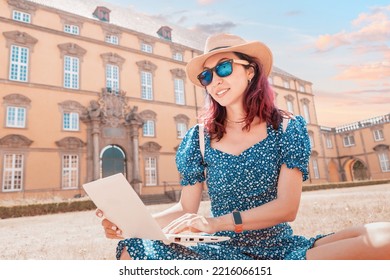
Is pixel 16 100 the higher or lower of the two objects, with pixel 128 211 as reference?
higher

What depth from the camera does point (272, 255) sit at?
5.22 ft

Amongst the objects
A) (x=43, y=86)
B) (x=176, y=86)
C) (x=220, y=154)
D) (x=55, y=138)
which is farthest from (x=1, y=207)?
(x=176, y=86)

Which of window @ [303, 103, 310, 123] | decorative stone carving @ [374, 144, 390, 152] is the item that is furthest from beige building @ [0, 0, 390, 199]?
decorative stone carving @ [374, 144, 390, 152]

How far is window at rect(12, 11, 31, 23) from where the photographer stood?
1658cm

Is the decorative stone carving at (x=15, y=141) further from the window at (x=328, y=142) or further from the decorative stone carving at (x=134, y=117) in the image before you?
the window at (x=328, y=142)

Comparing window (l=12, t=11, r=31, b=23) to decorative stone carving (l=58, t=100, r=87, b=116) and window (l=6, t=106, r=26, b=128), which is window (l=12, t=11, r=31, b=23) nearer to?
decorative stone carving (l=58, t=100, r=87, b=116)

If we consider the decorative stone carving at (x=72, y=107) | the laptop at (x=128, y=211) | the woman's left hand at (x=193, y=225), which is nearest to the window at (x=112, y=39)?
the decorative stone carving at (x=72, y=107)

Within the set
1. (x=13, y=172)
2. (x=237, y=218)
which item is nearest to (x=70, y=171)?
(x=13, y=172)

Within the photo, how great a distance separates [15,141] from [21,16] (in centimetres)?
736

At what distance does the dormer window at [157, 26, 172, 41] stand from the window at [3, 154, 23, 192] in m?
14.0

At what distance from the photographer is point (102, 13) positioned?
20797mm

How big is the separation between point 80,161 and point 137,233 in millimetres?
16651

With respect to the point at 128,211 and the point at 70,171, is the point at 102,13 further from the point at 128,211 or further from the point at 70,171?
the point at 128,211
